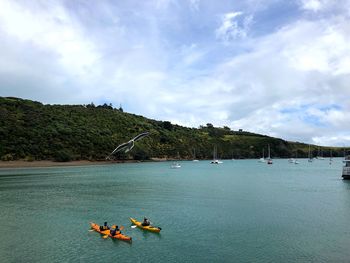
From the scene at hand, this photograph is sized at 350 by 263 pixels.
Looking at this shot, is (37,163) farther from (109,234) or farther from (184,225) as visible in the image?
(109,234)

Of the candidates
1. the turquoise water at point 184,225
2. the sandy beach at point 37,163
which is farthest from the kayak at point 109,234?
the sandy beach at point 37,163

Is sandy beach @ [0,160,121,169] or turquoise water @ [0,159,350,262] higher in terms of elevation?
sandy beach @ [0,160,121,169]

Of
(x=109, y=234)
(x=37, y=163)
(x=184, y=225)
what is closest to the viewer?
(x=109, y=234)

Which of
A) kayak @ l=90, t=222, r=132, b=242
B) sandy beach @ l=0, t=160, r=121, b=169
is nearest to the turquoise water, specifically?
kayak @ l=90, t=222, r=132, b=242

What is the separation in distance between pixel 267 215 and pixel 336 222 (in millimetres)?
8602

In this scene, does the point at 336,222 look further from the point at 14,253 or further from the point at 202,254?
the point at 14,253

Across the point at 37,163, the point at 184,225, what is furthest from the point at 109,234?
the point at 37,163

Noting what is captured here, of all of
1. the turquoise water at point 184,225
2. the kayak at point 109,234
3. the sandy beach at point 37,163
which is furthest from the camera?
the sandy beach at point 37,163

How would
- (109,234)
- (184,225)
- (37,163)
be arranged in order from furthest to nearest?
(37,163) < (184,225) < (109,234)

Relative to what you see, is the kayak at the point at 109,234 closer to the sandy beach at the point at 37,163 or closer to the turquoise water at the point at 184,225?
the turquoise water at the point at 184,225

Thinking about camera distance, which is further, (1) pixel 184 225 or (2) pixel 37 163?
(2) pixel 37 163

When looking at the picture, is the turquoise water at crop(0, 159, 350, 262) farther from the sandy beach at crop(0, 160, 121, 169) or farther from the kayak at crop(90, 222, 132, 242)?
the sandy beach at crop(0, 160, 121, 169)

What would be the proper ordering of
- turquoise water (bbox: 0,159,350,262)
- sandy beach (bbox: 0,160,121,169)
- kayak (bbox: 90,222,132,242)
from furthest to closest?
sandy beach (bbox: 0,160,121,169) < kayak (bbox: 90,222,132,242) < turquoise water (bbox: 0,159,350,262)

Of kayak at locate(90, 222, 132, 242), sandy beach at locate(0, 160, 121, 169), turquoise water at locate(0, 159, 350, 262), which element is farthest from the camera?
sandy beach at locate(0, 160, 121, 169)
